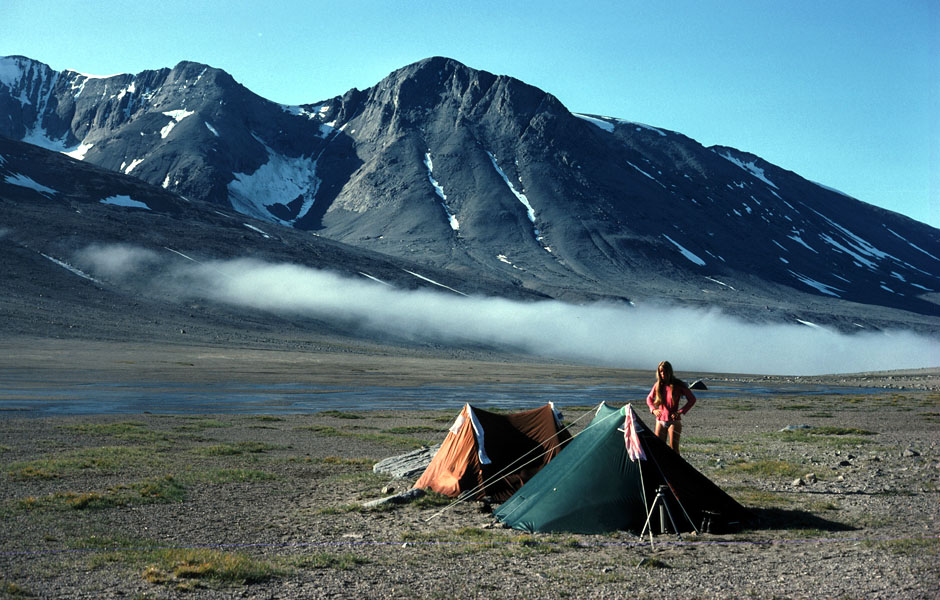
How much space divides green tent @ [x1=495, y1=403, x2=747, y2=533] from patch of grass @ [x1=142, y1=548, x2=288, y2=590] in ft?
16.1

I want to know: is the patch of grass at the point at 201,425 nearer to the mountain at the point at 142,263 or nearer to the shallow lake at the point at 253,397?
the shallow lake at the point at 253,397

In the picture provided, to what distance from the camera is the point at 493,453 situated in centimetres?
1759

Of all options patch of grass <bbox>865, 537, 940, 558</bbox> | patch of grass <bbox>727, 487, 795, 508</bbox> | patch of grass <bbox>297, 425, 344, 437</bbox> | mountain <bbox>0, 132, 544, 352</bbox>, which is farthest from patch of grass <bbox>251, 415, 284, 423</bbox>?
mountain <bbox>0, 132, 544, 352</bbox>

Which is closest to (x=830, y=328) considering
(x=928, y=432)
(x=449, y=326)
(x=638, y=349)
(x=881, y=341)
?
(x=881, y=341)

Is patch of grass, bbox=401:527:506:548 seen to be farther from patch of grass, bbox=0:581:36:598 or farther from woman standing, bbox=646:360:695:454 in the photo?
patch of grass, bbox=0:581:36:598

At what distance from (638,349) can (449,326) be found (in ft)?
129

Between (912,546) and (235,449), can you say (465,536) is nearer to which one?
(912,546)

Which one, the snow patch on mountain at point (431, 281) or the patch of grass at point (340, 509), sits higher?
the snow patch on mountain at point (431, 281)

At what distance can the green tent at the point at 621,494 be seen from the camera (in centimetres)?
1377

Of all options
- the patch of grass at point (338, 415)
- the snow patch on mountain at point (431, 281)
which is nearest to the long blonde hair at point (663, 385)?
the patch of grass at point (338, 415)

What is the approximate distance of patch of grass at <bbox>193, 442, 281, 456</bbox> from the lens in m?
24.8

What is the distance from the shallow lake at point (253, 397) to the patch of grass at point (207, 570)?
28959 mm

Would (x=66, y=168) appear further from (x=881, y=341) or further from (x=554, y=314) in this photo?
(x=881, y=341)

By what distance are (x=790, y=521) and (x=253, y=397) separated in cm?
4304
